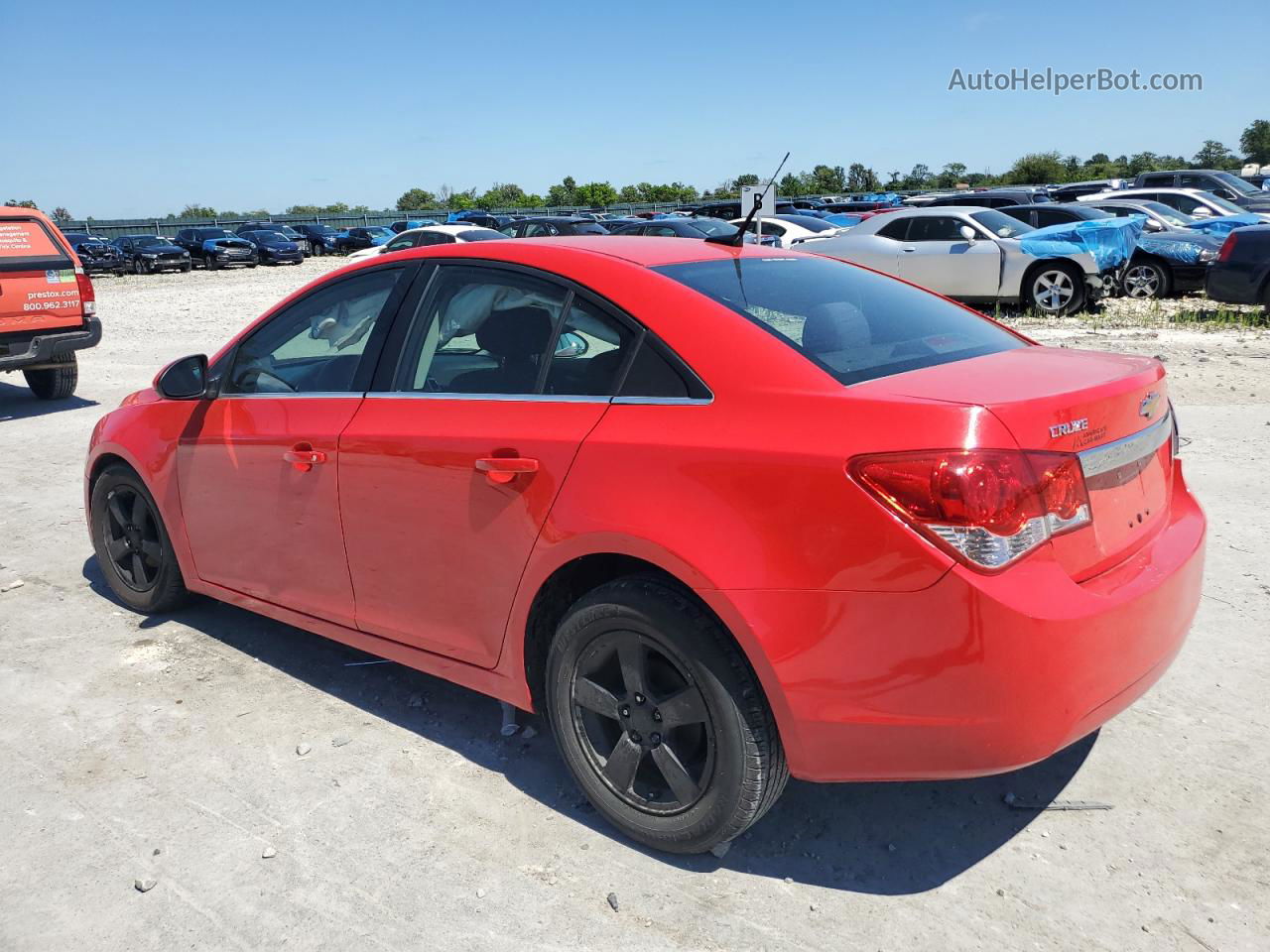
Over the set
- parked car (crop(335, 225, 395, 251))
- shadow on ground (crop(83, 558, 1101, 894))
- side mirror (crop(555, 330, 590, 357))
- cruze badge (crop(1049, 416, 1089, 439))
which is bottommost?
parked car (crop(335, 225, 395, 251))

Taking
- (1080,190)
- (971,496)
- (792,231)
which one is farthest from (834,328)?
(1080,190)

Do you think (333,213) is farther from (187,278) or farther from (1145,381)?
(1145,381)

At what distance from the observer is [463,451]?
3166 millimetres

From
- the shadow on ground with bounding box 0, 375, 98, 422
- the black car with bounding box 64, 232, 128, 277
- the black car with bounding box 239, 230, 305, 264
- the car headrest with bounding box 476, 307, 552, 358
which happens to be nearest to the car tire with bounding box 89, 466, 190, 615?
the car headrest with bounding box 476, 307, 552, 358

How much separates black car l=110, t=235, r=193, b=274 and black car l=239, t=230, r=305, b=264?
266 cm

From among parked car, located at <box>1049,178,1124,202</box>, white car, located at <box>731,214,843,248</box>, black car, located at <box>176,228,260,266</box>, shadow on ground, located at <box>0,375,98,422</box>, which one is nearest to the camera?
shadow on ground, located at <box>0,375,98,422</box>

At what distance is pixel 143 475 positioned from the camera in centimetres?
451

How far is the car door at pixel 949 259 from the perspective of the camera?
48.9 feet

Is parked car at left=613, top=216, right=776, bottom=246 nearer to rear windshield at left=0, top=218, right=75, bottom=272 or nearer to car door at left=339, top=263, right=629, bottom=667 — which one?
rear windshield at left=0, top=218, right=75, bottom=272

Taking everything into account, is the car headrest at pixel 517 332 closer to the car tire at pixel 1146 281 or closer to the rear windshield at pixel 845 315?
the rear windshield at pixel 845 315

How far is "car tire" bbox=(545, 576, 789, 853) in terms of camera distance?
8.67ft

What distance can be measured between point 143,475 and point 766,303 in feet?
9.65

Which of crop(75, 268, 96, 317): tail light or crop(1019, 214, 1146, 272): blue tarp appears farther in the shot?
crop(1019, 214, 1146, 272): blue tarp

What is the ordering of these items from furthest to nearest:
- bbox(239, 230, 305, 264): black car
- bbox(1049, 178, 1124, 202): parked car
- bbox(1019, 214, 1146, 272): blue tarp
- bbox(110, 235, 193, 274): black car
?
bbox(239, 230, 305, 264): black car, bbox(110, 235, 193, 274): black car, bbox(1049, 178, 1124, 202): parked car, bbox(1019, 214, 1146, 272): blue tarp
